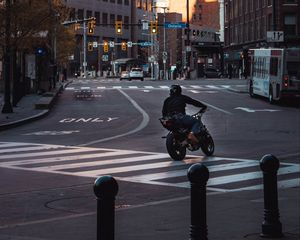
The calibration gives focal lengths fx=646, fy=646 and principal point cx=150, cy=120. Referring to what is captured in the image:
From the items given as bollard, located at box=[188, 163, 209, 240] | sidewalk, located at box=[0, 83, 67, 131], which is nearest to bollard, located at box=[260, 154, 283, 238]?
bollard, located at box=[188, 163, 209, 240]

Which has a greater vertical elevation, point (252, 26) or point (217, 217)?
point (252, 26)

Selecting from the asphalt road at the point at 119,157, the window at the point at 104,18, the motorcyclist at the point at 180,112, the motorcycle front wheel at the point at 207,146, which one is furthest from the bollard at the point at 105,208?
the window at the point at 104,18

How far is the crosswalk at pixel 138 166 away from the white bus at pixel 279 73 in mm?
19207

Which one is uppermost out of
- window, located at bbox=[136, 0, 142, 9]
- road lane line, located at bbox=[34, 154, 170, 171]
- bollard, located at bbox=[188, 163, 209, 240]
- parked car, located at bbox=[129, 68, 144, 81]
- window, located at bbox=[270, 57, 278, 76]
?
window, located at bbox=[136, 0, 142, 9]

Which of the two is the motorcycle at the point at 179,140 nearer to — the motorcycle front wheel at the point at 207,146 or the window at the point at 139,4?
the motorcycle front wheel at the point at 207,146

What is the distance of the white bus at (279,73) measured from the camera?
34.3 meters

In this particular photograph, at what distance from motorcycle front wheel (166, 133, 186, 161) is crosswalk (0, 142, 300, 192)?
0.20 metres

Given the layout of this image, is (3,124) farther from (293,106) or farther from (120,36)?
(120,36)

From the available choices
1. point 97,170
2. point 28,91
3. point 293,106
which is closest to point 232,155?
point 97,170

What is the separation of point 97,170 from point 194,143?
288cm

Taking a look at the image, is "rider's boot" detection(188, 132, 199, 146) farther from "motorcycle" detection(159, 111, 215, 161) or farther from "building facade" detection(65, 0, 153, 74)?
"building facade" detection(65, 0, 153, 74)

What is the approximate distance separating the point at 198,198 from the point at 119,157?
9644mm

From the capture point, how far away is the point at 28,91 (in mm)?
45000

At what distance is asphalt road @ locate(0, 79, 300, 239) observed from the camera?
1029cm
